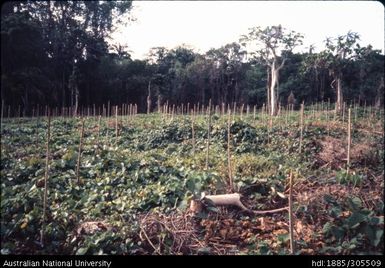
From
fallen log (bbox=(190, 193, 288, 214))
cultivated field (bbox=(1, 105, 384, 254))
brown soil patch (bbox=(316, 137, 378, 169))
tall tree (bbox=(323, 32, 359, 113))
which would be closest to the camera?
cultivated field (bbox=(1, 105, 384, 254))

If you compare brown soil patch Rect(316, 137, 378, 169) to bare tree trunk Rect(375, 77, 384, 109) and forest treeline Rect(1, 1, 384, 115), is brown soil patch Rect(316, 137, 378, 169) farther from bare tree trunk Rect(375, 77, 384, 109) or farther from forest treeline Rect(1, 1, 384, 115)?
bare tree trunk Rect(375, 77, 384, 109)

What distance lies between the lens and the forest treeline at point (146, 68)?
5.44 meters

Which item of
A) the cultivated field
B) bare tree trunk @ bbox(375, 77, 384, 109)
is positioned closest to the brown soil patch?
the cultivated field

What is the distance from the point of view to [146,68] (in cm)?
2403

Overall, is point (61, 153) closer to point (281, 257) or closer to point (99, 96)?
point (281, 257)

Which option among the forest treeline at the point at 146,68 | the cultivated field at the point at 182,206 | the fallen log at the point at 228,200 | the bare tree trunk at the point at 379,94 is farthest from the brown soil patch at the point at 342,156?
the bare tree trunk at the point at 379,94

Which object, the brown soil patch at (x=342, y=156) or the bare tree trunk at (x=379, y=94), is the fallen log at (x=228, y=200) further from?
the bare tree trunk at (x=379, y=94)

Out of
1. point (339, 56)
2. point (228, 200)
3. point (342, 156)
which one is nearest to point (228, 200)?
point (228, 200)

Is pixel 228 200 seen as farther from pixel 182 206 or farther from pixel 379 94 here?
pixel 379 94

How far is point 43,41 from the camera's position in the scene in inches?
239

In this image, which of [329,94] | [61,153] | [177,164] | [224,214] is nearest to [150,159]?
[177,164]

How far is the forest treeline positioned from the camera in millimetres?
5438

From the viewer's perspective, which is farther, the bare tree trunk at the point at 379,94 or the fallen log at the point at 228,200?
the bare tree trunk at the point at 379,94

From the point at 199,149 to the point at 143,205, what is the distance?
4.39 metres
